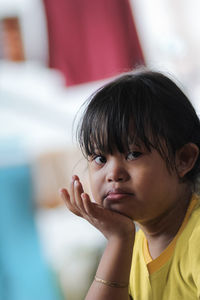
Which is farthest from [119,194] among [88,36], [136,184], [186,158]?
[88,36]

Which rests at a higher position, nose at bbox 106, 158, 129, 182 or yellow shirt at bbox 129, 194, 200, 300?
nose at bbox 106, 158, 129, 182

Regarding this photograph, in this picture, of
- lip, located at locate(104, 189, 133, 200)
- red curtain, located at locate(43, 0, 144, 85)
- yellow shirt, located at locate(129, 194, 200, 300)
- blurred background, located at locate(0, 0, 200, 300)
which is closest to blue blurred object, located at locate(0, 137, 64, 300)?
blurred background, located at locate(0, 0, 200, 300)

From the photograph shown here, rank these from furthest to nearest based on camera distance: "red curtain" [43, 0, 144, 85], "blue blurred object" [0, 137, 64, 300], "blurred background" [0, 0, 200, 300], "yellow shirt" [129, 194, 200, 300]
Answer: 1. "red curtain" [43, 0, 144, 85]
2. "blurred background" [0, 0, 200, 300]
3. "blue blurred object" [0, 137, 64, 300]
4. "yellow shirt" [129, 194, 200, 300]

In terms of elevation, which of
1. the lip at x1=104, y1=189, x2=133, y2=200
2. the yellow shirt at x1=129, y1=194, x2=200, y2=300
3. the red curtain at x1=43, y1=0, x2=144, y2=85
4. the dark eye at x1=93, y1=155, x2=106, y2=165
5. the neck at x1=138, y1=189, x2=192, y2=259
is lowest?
the yellow shirt at x1=129, y1=194, x2=200, y2=300

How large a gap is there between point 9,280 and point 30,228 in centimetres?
25

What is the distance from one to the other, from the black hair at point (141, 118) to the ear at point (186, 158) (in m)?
0.01

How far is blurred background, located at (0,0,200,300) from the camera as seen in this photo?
2096 mm

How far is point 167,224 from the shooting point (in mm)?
827

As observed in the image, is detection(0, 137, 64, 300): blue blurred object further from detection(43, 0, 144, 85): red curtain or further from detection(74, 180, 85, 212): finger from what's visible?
detection(74, 180, 85, 212): finger

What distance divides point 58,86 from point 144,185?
170 cm

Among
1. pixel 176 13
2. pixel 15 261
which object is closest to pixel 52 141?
pixel 15 261

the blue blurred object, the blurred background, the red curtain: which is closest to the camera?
the blue blurred object

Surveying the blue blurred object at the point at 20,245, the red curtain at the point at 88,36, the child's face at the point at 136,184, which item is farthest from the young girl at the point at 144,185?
the red curtain at the point at 88,36

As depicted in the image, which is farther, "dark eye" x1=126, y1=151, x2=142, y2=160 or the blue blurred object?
the blue blurred object
